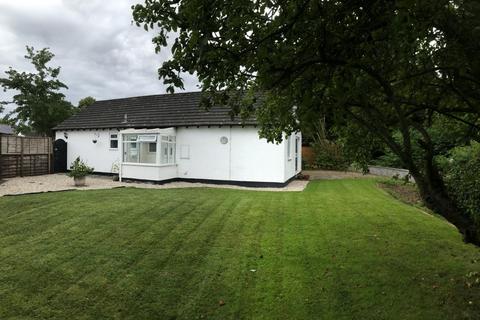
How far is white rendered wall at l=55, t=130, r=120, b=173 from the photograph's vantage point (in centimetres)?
2186

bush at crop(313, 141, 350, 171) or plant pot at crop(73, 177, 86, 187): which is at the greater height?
bush at crop(313, 141, 350, 171)

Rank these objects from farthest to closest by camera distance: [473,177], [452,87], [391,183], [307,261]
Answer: [391,183] < [473,177] < [307,261] < [452,87]

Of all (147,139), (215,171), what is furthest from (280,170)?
(147,139)

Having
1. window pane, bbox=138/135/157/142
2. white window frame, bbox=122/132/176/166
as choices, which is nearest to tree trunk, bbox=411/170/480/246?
white window frame, bbox=122/132/176/166

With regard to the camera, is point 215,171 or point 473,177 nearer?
point 473,177

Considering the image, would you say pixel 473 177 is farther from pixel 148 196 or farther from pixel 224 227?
pixel 148 196

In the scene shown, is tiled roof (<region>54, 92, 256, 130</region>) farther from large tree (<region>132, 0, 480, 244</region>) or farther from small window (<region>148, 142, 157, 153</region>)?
large tree (<region>132, 0, 480, 244</region>)

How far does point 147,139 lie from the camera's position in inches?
709

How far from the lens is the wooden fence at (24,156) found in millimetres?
18703

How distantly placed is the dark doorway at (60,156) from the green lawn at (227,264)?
44.9ft

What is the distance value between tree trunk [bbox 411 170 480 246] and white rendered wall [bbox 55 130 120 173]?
19.8m

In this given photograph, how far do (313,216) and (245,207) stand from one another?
2.18m

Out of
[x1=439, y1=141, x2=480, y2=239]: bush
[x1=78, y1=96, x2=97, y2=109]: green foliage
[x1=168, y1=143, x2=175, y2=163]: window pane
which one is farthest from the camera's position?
[x1=78, y1=96, x2=97, y2=109]: green foliage

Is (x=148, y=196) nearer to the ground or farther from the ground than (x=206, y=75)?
nearer to the ground
